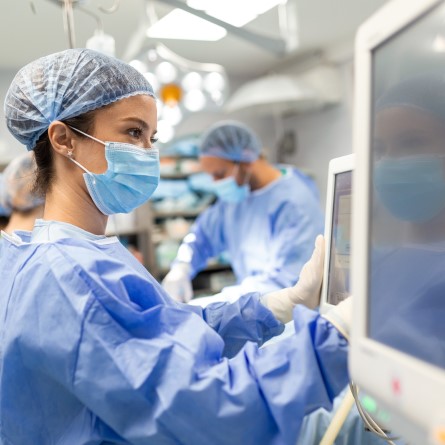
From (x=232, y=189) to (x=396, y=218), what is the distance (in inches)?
73.7

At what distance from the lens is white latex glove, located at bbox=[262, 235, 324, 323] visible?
1065 millimetres

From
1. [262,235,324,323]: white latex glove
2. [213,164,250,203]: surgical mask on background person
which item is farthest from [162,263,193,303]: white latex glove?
[262,235,324,323]: white latex glove

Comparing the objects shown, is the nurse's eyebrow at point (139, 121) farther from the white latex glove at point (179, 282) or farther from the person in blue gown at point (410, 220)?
the white latex glove at point (179, 282)

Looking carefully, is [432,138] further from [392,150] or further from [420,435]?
[420,435]

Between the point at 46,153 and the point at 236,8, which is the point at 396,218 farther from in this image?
the point at 236,8

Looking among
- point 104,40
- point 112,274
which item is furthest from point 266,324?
point 104,40

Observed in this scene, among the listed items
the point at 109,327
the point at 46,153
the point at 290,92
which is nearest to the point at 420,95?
the point at 109,327

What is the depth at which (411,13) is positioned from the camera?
52 cm

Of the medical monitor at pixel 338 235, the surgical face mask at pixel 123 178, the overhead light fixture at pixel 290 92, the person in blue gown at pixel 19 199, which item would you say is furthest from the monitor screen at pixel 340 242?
the overhead light fixture at pixel 290 92

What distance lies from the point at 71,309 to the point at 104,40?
1.10 meters

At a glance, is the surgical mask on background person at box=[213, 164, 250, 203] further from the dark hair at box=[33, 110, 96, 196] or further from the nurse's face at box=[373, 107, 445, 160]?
the nurse's face at box=[373, 107, 445, 160]

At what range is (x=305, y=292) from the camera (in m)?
1.10

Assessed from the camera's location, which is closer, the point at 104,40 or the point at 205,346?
the point at 205,346

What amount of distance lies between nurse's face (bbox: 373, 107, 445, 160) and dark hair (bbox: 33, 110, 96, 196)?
679 millimetres
